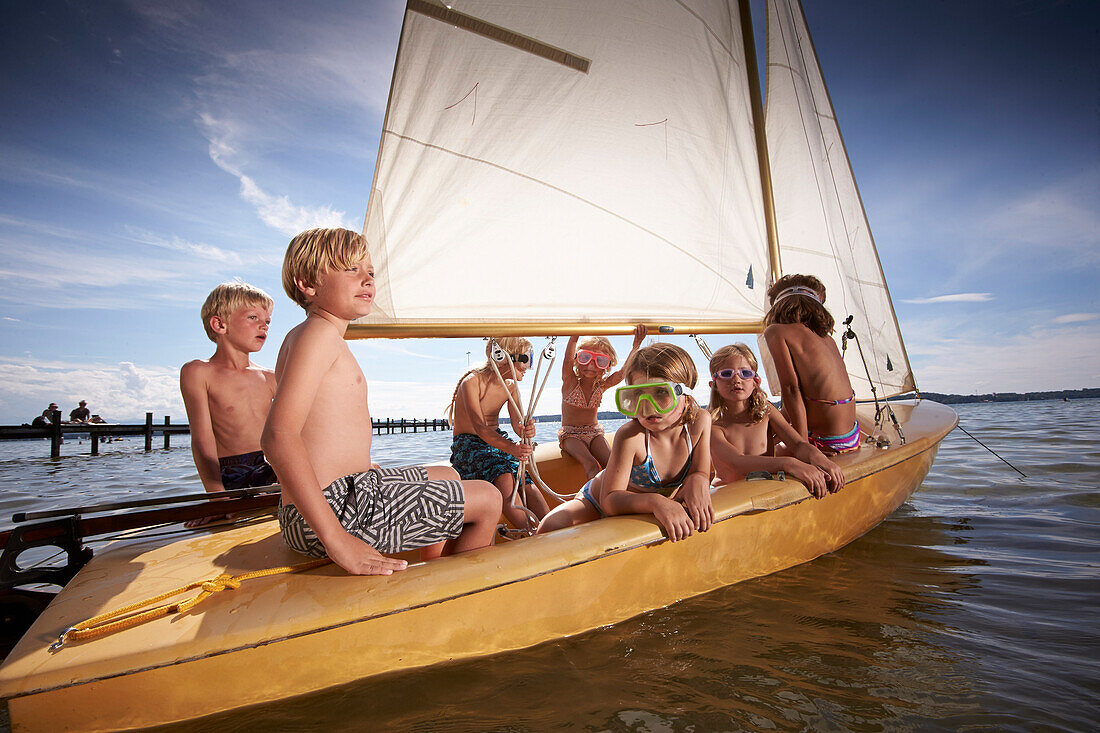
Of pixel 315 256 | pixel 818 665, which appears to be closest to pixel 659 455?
pixel 818 665

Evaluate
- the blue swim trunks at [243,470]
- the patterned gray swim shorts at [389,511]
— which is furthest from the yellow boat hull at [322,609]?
the blue swim trunks at [243,470]

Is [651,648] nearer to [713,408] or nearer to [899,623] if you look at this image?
[899,623]

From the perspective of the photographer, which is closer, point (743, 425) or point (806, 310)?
point (743, 425)

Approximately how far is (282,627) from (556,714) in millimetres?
762

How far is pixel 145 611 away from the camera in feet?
4.62

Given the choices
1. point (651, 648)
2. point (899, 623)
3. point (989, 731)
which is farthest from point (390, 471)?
point (899, 623)

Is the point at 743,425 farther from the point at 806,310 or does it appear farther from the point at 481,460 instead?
the point at 481,460

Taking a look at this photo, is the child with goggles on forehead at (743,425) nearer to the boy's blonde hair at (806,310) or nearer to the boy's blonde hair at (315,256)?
the boy's blonde hair at (806,310)

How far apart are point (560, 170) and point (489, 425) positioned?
1.68 meters

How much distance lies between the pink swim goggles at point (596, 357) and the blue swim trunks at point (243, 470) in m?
1.97

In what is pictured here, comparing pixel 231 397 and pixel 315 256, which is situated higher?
pixel 315 256

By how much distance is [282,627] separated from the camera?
1.37m

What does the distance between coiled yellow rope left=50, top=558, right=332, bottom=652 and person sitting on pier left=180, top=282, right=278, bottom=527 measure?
1.25 metres

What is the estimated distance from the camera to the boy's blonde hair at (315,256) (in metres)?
1.67
